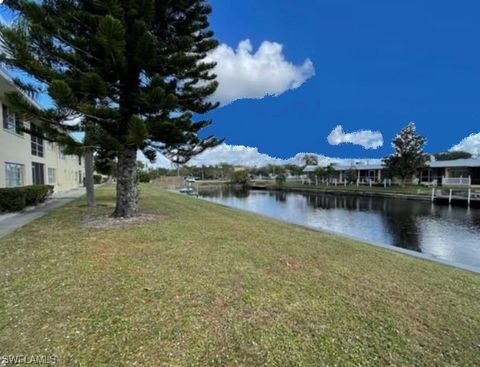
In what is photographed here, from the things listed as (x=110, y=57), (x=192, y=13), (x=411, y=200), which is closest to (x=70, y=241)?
(x=110, y=57)

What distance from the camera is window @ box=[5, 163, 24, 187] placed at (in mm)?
12078

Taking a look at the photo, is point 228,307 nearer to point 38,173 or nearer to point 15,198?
point 15,198

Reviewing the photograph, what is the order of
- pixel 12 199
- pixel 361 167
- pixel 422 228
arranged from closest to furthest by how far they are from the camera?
pixel 12 199 < pixel 422 228 < pixel 361 167

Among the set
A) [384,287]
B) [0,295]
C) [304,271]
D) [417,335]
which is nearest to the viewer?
[417,335]

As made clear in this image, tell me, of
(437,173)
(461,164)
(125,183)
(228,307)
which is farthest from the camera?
(437,173)

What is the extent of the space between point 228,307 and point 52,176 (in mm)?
22082

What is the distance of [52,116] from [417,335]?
8057mm

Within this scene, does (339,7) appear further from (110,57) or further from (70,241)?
(70,241)

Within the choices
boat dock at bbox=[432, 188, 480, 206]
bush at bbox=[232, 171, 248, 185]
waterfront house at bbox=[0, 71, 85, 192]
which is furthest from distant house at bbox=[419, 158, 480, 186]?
waterfront house at bbox=[0, 71, 85, 192]

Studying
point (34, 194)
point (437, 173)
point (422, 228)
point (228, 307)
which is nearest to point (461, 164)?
point (437, 173)

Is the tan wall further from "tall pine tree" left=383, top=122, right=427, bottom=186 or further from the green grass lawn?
"tall pine tree" left=383, top=122, right=427, bottom=186

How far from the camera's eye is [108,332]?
2512 millimetres

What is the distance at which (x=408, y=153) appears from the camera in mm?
36000

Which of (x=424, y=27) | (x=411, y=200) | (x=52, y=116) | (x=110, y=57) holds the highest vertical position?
(x=424, y=27)
